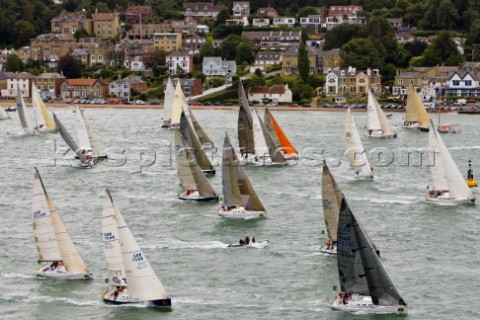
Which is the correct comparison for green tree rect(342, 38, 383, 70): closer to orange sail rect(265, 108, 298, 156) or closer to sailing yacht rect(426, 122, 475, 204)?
orange sail rect(265, 108, 298, 156)

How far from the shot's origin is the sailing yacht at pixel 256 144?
4825 centimetres

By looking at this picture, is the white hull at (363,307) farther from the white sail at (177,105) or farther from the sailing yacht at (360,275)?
the white sail at (177,105)

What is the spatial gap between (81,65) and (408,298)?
7601 cm

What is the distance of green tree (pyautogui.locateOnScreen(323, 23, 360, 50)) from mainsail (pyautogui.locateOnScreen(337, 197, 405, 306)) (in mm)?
72473

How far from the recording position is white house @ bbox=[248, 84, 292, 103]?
8481 cm

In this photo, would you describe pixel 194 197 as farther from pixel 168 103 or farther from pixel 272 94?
pixel 272 94

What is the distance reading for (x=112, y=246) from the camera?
25625mm

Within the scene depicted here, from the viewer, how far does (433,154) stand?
3825 centimetres

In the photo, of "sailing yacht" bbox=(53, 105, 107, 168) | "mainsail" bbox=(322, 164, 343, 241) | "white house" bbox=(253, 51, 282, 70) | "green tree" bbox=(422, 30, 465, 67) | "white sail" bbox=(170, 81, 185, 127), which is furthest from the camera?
"white house" bbox=(253, 51, 282, 70)

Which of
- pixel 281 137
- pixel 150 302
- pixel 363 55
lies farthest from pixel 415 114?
pixel 150 302

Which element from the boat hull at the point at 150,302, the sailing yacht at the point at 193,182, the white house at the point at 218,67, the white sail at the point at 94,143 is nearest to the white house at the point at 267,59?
the white house at the point at 218,67

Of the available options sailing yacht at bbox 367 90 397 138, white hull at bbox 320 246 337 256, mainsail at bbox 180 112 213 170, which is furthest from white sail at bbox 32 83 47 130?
white hull at bbox 320 246 337 256

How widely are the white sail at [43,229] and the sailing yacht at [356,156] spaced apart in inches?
708

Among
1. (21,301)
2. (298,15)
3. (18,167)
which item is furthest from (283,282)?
(298,15)
